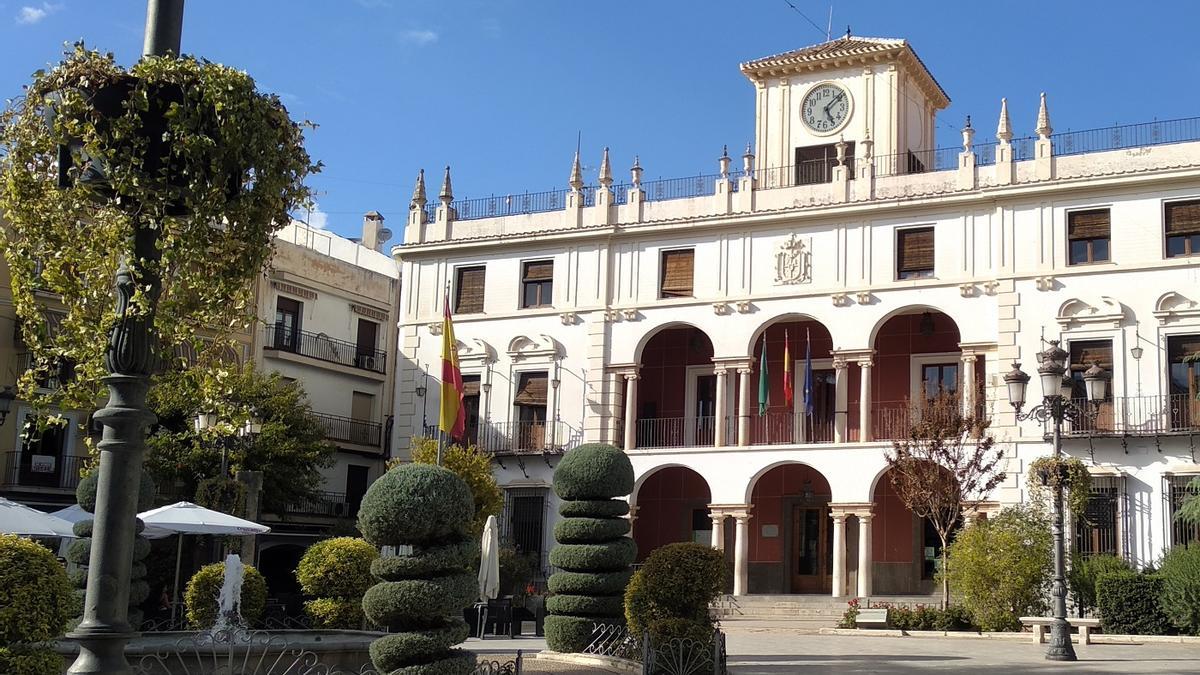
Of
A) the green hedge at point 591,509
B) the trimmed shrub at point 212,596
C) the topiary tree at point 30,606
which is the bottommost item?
the trimmed shrub at point 212,596

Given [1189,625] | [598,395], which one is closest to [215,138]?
[1189,625]

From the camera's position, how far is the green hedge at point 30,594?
8023 mm

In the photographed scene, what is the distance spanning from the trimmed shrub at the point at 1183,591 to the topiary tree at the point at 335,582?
1468 centimetres

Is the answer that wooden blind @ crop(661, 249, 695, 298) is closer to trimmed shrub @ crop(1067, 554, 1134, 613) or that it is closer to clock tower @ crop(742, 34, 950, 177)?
clock tower @ crop(742, 34, 950, 177)

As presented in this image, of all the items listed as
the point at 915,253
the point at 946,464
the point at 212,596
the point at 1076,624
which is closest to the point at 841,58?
the point at 915,253

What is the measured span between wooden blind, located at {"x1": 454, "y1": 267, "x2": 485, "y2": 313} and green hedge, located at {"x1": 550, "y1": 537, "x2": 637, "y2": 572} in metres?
19.8

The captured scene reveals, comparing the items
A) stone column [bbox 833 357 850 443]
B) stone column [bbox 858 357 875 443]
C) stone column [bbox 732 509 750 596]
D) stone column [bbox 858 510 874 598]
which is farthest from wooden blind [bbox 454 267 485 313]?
stone column [bbox 858 510 874 598]

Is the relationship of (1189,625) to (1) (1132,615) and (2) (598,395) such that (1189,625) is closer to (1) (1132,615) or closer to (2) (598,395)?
(1) (1132,615)

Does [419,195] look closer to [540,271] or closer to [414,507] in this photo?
[540,271]

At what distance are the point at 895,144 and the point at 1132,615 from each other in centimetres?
1334

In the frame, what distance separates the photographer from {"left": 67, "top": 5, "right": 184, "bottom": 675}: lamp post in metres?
5.85

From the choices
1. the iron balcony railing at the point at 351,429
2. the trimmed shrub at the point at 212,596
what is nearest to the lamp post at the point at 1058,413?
the trimmed shrub at the point at 212,596

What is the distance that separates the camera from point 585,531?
16328 mm

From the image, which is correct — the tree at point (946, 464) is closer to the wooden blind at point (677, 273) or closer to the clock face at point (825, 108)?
the wooden blind at point (677, 273)
